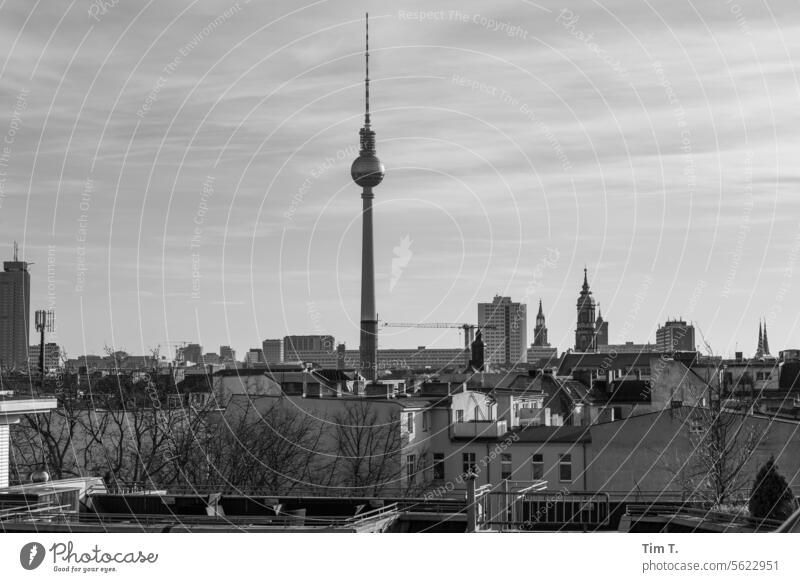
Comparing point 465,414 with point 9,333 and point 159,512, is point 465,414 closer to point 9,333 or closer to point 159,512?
point 9,333

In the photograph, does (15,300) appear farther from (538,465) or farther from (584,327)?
(584,327)

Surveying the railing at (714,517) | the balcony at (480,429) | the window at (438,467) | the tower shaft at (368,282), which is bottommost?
the window at (438,467)

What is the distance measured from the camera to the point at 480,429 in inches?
1529

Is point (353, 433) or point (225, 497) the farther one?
point (353, 433)

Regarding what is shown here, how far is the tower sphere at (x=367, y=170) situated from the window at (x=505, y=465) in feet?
261

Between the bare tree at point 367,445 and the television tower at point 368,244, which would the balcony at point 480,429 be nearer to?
the bare tree at point 367,445

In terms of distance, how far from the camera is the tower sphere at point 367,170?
11606 centimetres

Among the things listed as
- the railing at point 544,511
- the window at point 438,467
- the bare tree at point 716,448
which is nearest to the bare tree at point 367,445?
the window at point 438,467

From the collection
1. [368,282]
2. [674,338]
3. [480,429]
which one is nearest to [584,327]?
[368,282]

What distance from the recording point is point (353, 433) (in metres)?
38.3

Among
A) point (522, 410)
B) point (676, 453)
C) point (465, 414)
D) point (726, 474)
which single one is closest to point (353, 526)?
point (726, 474)

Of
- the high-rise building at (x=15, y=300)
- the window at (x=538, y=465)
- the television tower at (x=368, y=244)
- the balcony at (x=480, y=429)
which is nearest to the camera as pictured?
the high-rise building at (x=15, y=300)

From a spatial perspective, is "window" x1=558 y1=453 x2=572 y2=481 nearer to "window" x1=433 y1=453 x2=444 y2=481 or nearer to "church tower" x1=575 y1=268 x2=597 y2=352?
"window" x1=433 y1=453 x2=444 y2=481
